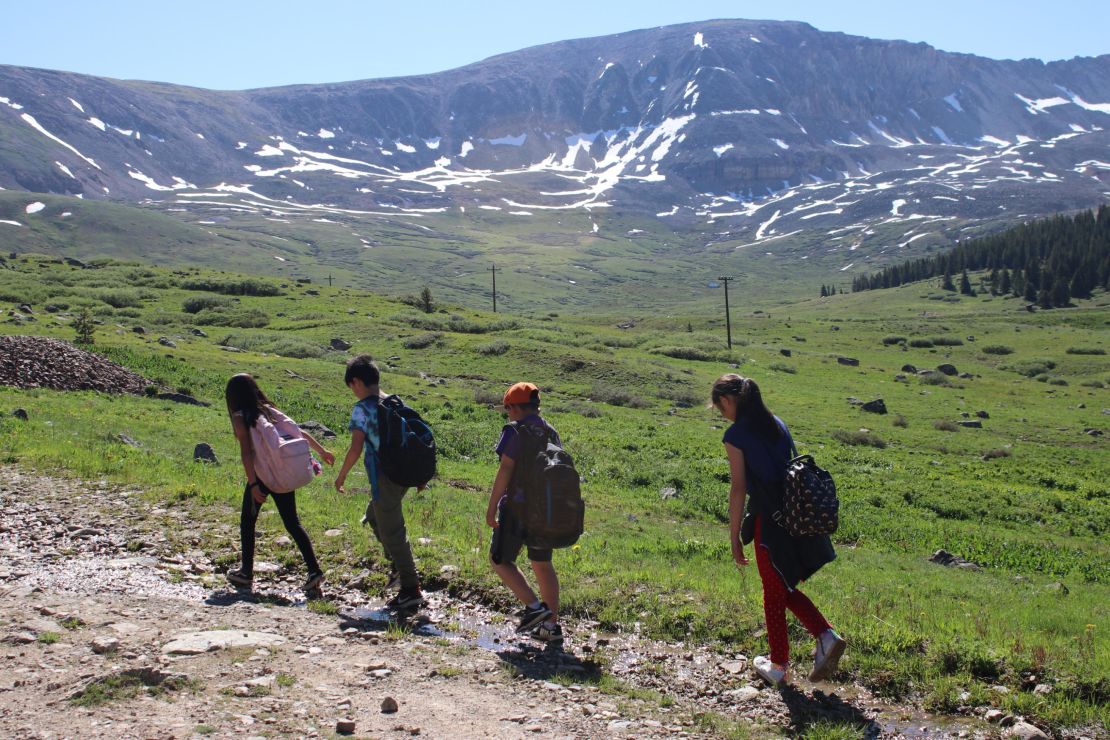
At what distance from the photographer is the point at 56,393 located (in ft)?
80.3

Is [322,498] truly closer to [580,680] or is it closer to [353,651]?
[353,651]

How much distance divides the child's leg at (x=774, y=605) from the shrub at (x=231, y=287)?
83.0 metres

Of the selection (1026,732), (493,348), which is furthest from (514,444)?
(493,348)

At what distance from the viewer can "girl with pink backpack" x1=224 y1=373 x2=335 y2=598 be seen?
9.46 meters

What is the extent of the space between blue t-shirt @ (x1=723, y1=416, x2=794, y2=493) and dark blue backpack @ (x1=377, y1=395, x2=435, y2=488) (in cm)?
344

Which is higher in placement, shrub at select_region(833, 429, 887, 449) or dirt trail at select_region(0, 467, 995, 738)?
dirt trail at select_region(0, 467, 995, 738)

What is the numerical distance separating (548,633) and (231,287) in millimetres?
83078

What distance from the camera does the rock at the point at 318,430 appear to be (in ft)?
75.2

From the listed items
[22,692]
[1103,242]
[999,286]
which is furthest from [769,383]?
[1103,242]

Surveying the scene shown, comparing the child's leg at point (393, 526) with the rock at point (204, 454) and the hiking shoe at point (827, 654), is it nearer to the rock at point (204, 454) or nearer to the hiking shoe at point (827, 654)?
the hiking shoe at point (827, 654)

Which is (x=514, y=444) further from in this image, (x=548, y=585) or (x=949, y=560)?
(x=949, y=560)

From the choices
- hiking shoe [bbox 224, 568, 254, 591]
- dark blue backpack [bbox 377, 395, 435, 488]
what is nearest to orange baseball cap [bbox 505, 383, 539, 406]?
dark blue backpack [bbox 377, 395, 435, 488]

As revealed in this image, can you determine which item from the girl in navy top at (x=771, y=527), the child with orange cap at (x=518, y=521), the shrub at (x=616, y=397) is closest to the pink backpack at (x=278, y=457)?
the child with orange cap at (x=518, y=521)

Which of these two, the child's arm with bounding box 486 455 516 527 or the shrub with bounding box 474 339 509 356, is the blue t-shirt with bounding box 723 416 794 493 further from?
the shrub with bounding box 474 339 509 356
